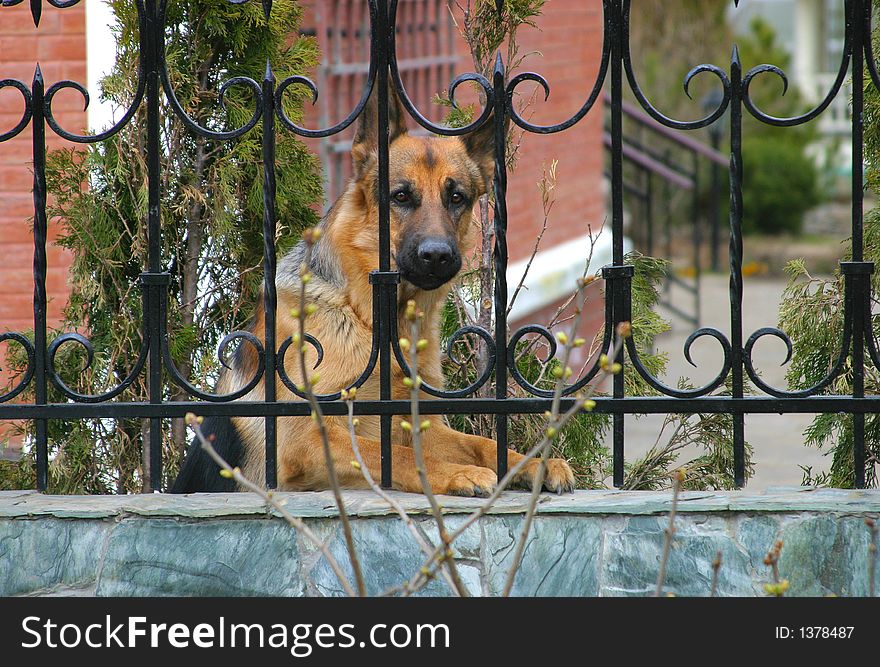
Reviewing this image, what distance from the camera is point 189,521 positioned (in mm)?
3150

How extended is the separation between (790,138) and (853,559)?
1651cm

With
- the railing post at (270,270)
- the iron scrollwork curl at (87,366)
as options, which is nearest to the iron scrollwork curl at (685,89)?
the railing post at (270,270)

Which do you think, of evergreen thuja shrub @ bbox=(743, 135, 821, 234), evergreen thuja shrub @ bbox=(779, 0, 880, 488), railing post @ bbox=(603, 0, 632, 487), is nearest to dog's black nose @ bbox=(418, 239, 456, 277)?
railing post @ bbox=(603, 0, 632, 487)

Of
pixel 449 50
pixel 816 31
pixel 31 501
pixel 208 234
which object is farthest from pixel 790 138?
pixel 31 501

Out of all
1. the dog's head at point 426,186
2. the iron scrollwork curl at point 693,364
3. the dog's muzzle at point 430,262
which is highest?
the dog's head at point 426,186

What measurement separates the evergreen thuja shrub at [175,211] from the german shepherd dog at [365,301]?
0.36m

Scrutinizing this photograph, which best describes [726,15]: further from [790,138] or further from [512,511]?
[512,511]

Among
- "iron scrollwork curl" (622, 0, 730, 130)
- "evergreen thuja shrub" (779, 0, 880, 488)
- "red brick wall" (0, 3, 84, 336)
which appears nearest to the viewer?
"iron scrollwork curl" (622, 0, 730, 130)

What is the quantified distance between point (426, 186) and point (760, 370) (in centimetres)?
599

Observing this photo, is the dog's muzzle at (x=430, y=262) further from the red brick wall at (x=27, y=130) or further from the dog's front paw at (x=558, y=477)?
the red brick wall at (x=27, y=130)

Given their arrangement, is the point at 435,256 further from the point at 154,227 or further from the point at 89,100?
the point at 89,100

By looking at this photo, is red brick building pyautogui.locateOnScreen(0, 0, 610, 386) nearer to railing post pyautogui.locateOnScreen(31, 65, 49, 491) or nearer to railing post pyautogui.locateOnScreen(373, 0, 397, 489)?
railing post pyautogui.locateOnScreen(373, 0, 397, 489)

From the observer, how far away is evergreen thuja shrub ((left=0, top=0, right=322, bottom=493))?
402 centimetres

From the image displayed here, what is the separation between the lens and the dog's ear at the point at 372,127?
3.47 meters
